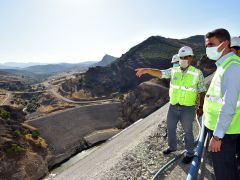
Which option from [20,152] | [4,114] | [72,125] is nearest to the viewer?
[20,152]

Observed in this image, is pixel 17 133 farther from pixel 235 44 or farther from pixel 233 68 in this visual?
pixel 233 68

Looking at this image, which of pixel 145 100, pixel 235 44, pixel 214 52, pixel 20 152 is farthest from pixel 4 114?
pixel 214 52

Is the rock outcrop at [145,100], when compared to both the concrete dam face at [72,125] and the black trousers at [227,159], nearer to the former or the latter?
the concrete dam face at [72,125]

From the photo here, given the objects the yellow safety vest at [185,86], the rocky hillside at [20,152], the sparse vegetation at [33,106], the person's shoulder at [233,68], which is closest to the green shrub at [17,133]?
the rocky hillside at [20,152]

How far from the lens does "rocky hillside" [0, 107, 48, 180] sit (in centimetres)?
3408

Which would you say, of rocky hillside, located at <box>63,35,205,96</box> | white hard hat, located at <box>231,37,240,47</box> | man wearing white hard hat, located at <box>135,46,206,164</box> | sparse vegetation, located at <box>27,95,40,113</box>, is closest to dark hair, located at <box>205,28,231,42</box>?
white hard hat, located at <box>231,37,240,47</box>

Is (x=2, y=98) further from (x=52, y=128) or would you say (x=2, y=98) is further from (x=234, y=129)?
(x=234, y=129)

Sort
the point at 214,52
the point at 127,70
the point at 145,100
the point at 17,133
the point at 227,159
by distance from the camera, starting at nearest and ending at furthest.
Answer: the point at 227,159 → the point at 214,52 → the point at 17,133 → the point at 145,100 → the point at 127,70

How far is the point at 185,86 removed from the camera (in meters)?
7.91

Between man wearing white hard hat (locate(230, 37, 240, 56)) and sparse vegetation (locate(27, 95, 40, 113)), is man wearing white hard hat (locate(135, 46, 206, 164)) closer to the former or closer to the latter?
man wearing white hard hat (locate(230, 37, 240, 56))

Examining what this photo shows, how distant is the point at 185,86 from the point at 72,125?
162 feet

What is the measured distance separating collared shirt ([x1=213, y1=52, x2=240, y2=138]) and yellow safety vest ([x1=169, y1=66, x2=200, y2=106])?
332cm

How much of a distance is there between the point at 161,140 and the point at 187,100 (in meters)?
3.50

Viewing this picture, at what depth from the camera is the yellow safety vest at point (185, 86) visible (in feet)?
25.7
